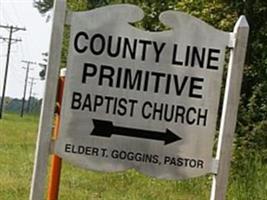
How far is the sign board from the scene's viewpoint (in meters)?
4.56

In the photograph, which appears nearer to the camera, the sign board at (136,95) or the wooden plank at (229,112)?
the sign board at (136,95)

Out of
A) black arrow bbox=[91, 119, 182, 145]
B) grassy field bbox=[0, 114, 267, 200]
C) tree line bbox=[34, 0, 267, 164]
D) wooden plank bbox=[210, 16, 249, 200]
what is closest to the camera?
black arrow bbox=[91, 119, 182, 145]

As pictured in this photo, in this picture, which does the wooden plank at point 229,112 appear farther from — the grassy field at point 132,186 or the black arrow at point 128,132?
the grassy field at point 132,186

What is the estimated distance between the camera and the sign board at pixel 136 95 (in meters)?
4.56

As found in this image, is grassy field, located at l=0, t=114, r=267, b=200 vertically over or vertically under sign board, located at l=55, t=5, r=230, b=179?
under

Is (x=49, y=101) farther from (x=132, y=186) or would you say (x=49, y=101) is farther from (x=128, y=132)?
(x=132, y=186)

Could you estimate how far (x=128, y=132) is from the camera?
15.0ft

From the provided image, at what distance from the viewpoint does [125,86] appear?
4.57 meters

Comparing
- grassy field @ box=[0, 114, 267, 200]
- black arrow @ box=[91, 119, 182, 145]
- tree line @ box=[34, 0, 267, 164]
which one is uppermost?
tree line @ box=[34, 0, 267, 164]

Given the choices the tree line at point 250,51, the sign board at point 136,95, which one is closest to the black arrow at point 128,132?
the sign board at point 136,95

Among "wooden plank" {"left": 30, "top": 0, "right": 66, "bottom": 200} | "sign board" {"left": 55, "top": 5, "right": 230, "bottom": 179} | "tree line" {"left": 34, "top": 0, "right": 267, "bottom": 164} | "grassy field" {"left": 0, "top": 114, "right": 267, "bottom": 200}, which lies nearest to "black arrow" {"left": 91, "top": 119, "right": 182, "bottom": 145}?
"sign board" {"left": 55, "top": 5, "right": 230, "bottom": 179}

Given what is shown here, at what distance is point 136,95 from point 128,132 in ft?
0.73

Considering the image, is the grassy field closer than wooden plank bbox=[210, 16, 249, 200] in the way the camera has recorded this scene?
No

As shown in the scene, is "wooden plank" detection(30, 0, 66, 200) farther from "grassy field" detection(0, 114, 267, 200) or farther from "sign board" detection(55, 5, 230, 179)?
"grassy field" detection(0, 114, 267, 200)
